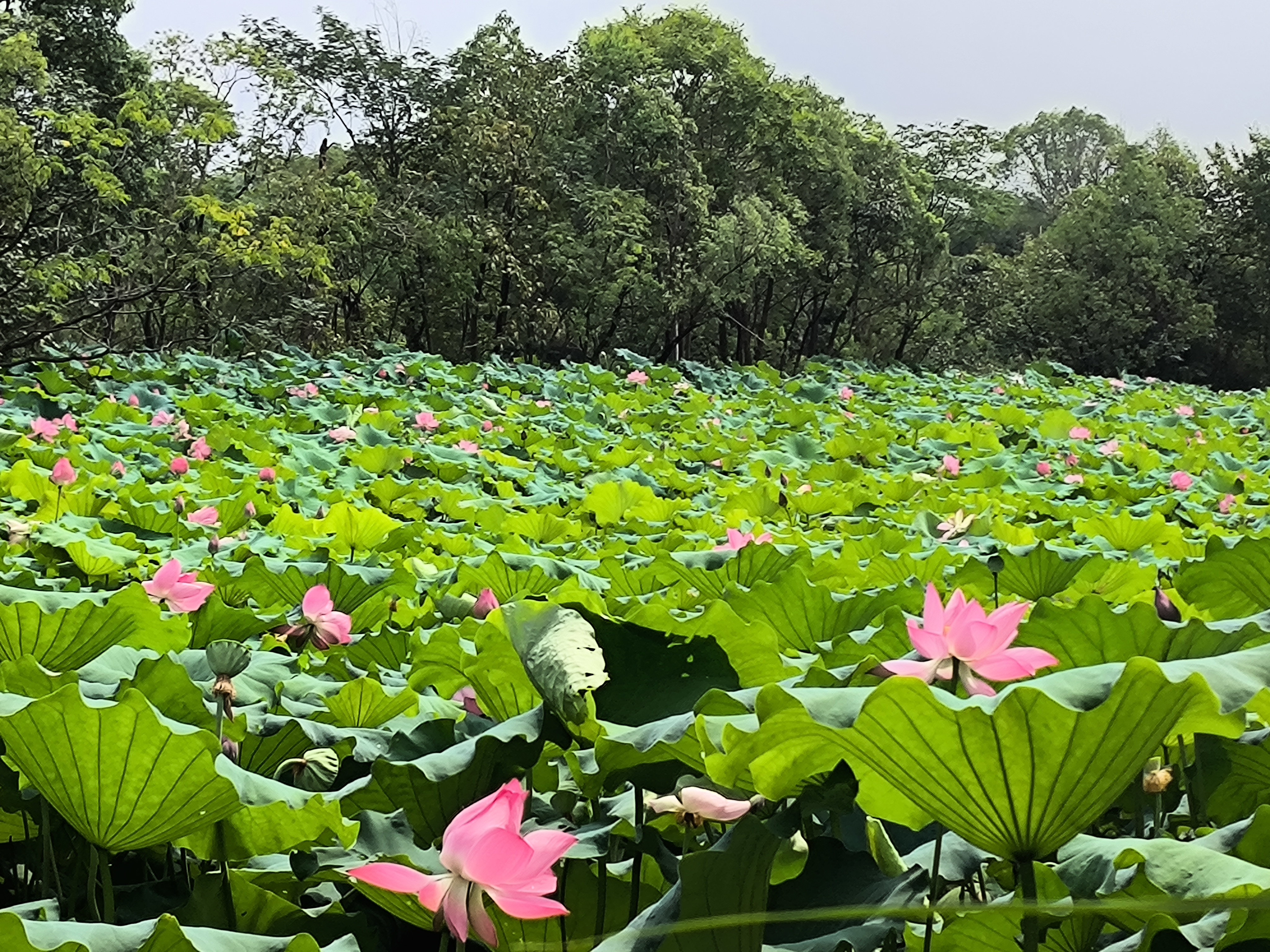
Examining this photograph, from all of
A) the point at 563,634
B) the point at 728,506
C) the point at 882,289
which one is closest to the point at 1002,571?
the point at 563,634

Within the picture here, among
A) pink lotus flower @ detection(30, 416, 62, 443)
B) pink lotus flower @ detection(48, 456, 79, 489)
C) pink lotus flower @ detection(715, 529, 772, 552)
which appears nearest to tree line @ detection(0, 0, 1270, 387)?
pink lotus flower @ detection(30, 416, 62, 443)

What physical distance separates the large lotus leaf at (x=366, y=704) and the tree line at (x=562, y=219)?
214 inches

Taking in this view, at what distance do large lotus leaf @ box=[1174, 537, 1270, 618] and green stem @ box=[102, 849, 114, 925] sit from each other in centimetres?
100

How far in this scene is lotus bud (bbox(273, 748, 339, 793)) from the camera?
2.46ft

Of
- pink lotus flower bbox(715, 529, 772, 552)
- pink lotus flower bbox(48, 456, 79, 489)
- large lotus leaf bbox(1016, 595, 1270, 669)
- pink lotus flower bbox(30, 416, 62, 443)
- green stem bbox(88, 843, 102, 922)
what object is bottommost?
green stem bbox(88, 843, 102, 922)

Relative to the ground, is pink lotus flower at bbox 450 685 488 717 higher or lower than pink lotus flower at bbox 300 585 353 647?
lower

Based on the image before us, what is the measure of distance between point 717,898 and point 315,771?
32 centimetres

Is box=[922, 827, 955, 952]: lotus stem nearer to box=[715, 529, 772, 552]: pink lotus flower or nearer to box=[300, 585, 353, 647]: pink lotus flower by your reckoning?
box=[300, 585, 353, 647]: pink lotus flower

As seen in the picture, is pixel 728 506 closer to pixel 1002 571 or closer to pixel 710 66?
pixel 1002 571

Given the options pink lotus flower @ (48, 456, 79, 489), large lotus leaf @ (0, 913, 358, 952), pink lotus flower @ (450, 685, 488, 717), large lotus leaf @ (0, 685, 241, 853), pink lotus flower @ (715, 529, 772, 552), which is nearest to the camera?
large lotus leaf @ (0, 913, 358, 952)

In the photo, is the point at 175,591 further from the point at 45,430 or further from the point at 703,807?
the point at 45,430

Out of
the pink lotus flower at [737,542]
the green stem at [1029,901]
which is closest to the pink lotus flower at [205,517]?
the pink lotus flower at [737,542]

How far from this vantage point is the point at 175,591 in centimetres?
116

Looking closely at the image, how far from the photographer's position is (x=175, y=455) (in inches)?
141
